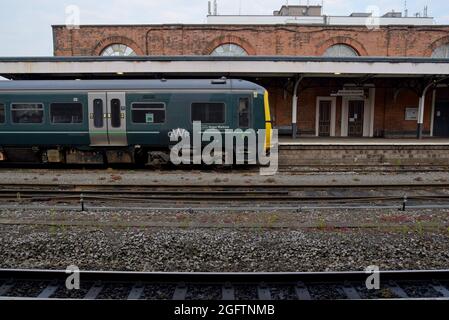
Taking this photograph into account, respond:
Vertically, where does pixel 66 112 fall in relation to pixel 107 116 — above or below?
above

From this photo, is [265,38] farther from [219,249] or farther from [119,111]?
[219,249]

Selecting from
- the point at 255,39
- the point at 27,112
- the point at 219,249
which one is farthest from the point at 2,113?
the point at 255,39

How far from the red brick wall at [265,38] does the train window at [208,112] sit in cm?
1236

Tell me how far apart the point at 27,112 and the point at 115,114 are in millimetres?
3282

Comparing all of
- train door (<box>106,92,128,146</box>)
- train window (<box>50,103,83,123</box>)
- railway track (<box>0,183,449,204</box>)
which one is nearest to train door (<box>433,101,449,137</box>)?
railway track (<box>0,183,449,204</box>)

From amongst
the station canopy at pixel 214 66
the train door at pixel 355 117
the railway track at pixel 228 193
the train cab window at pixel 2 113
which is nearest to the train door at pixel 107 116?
the railway track at pixel 228 193

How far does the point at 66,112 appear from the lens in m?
11.8

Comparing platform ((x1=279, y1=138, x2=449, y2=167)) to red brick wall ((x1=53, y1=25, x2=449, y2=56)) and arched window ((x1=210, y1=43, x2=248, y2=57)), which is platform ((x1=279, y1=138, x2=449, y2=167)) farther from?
arched window ((x1=210, y1=43, x2=248, y2=57))

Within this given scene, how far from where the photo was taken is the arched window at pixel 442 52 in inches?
910

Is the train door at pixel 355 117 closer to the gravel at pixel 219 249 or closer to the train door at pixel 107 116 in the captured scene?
the train door at pixel 107 116
